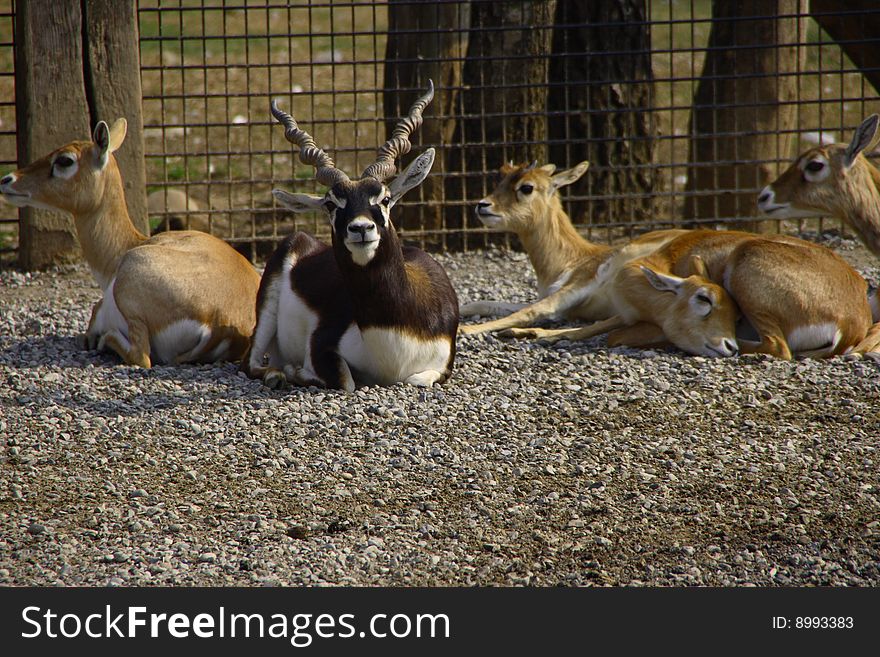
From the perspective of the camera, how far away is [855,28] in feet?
33.5

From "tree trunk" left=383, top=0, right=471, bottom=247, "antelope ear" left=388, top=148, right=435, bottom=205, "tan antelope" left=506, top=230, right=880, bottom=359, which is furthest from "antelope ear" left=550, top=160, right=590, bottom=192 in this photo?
"antelope ear" left=388, top=148, right=435, bottom=205

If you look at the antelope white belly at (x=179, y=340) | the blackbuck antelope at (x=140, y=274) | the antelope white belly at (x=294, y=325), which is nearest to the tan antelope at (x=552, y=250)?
the antelope white belly at (x=294, y=325)

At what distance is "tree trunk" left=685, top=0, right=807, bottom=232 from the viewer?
9.84 meters

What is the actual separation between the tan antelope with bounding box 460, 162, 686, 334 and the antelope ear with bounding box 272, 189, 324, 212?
2.08 m

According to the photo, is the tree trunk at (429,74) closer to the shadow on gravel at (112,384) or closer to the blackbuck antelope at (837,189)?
the blackbuck antelope at (837,189)

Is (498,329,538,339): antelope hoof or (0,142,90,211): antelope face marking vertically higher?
(0,142,90,211): antelope face marking

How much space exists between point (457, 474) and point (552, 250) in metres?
3.86

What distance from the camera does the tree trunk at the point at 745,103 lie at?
9844mm

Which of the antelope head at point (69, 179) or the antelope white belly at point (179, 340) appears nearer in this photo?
the antelope white belly at point (179, 340)

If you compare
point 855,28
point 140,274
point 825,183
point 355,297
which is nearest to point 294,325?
point 355,297

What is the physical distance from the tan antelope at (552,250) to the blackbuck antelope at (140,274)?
6.27 ft

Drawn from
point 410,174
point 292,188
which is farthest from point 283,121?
point 292,188

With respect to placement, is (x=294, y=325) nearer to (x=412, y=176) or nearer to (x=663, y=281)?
(x=412, y=176)

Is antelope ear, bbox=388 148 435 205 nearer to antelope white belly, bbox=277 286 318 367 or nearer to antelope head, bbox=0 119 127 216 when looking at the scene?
antelope white belly, bbox=277 286 318 367
